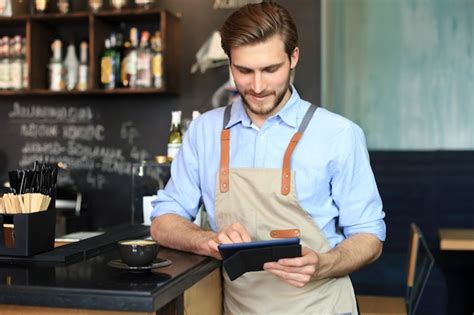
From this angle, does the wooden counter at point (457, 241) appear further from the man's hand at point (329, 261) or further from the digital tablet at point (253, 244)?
the digital tablet at point (253, 244)

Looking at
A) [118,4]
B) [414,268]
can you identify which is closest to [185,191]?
[414,268]

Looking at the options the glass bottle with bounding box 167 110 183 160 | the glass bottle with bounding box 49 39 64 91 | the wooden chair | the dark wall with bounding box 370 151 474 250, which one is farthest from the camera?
the glass bottle with bounding box 49 39 64 91

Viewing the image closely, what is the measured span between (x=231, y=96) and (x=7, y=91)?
1.39 metres

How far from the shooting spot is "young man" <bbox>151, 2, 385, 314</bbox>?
5.65 ft

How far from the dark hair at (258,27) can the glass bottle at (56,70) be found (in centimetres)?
268

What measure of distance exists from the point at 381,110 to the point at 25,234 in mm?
2914

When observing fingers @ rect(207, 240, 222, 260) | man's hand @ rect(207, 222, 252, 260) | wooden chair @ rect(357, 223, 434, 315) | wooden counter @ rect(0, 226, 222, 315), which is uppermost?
man's hand @ rect(207, 222, 252, 260)

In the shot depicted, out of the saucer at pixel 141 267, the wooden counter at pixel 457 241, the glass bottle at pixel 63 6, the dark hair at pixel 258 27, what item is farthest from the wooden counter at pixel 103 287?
the glass bottle at pixel 63 6

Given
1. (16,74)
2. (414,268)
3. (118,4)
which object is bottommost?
(414,268)

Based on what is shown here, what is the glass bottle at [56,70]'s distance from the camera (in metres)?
4.24

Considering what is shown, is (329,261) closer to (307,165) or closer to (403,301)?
(307,165)

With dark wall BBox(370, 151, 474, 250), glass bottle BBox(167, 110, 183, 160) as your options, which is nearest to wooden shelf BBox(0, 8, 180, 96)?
glass bottle BBox(167, 110, 183, 160)

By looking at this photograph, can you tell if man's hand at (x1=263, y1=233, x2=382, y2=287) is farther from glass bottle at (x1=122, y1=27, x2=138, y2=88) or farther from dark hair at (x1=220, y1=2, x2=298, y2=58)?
glass bottle at (x1=122, y1=27, x2=138, y2=88)

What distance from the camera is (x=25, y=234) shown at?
1688 mm
